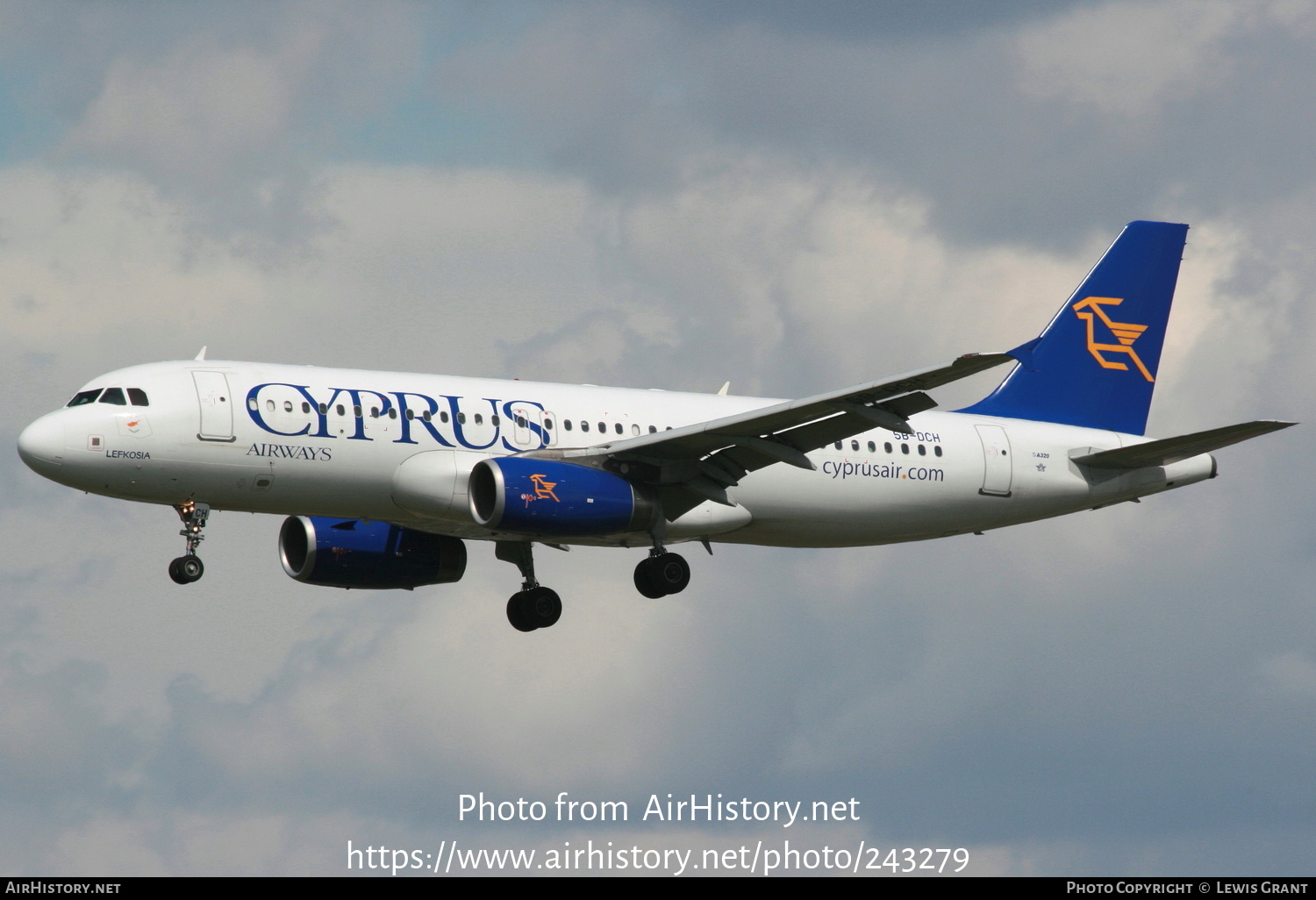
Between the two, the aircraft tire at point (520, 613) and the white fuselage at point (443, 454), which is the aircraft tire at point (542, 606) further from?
the white fuselage at point (443, 454)

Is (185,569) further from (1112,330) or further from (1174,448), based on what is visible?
(1112,330)

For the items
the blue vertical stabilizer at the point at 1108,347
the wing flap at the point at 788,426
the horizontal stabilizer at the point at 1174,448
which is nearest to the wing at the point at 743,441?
the wing flap at the point at 788,426

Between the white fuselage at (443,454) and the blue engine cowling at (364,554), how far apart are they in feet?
11.8

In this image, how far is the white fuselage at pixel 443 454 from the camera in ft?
138

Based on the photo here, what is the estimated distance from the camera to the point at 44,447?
41.5 meters

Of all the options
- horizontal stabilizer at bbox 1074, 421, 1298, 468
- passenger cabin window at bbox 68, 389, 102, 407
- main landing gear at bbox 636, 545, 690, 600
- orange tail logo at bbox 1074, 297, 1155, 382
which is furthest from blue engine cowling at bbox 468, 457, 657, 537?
orange tail logo at bbox 1074, 297, 1155, 382

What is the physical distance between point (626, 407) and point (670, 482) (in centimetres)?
240

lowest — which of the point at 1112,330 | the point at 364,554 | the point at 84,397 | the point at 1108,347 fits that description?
the point at 84,397

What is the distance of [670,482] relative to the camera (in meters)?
45.3

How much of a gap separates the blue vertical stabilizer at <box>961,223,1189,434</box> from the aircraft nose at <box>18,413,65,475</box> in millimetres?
23129

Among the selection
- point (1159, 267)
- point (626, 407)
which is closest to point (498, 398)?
point (626, 407)

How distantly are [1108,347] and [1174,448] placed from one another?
242 inches

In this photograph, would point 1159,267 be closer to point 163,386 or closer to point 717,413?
point 717,413


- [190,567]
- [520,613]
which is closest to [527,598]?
[520,613]
